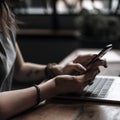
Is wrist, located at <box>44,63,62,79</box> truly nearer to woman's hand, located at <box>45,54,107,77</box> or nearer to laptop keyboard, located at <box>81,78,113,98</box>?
woman's hand, located at <box>45,54,107,77</box>

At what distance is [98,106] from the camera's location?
1187 millimetres

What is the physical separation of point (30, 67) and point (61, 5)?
168cm

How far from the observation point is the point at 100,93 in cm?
127

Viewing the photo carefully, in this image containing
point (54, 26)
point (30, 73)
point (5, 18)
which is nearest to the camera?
point (5, 18)

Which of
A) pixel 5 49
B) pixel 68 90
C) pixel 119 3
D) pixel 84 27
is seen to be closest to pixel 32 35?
pixel 84 27

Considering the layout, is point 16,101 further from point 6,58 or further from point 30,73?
point 30,73

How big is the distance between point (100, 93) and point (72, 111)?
0.18 m

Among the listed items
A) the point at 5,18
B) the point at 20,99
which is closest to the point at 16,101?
the point at 20,99

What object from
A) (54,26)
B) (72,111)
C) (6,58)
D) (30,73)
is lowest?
(54,26)

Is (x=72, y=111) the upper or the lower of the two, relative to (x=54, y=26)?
upper

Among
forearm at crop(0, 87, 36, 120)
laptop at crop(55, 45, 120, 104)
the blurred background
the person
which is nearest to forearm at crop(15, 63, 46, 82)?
the person

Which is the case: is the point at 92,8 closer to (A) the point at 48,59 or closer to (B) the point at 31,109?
(A) the point at 48,59

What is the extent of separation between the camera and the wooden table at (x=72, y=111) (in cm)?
110

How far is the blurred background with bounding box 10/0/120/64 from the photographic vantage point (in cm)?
310
